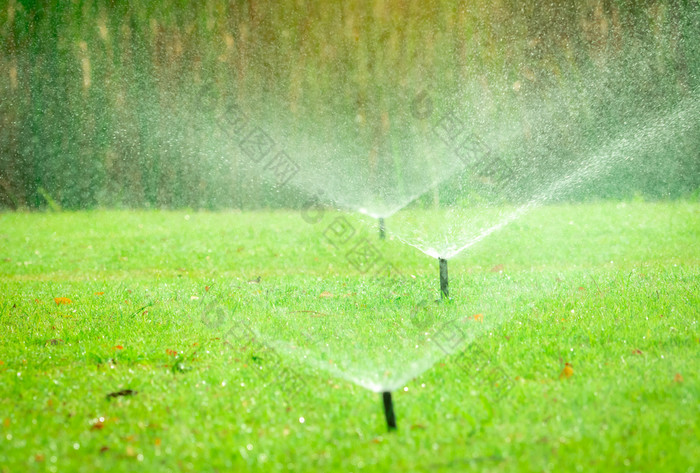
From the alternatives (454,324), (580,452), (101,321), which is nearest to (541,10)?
(454,324)

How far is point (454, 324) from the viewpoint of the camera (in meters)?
5.12

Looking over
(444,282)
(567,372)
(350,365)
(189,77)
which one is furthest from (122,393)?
(189,77)

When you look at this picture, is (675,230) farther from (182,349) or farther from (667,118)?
(182,349)

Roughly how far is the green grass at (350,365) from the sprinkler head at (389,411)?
0.05 m

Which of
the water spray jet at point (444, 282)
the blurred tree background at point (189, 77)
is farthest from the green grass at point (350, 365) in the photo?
the blurred tree background at point (189, 77)

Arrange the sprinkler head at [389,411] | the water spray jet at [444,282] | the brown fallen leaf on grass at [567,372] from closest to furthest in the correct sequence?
1. the sprinkler head at [389,411]
2. the brown fallen leaf on grass at [567,372]
3. the water spray jet at [444,282]

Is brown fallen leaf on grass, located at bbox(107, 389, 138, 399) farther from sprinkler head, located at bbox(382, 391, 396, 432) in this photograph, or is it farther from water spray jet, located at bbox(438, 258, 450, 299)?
water spray jet, located at bbox(438, 258, 450, 299)

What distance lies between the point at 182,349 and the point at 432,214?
6.08 meters

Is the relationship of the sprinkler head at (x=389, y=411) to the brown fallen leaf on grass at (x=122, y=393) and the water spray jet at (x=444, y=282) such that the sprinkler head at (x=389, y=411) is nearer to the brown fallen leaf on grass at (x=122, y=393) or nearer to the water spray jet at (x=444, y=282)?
the brown fallen leaf on grass at (x=122, y=393)

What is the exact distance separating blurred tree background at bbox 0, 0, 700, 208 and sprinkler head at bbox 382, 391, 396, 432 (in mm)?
10929

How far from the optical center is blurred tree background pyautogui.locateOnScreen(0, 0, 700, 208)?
1400 cm

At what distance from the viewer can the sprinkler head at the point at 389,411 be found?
3.31 metres

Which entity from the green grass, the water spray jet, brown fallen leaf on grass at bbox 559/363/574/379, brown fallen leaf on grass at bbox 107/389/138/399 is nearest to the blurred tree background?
the green grass

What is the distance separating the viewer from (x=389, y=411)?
3.32m
